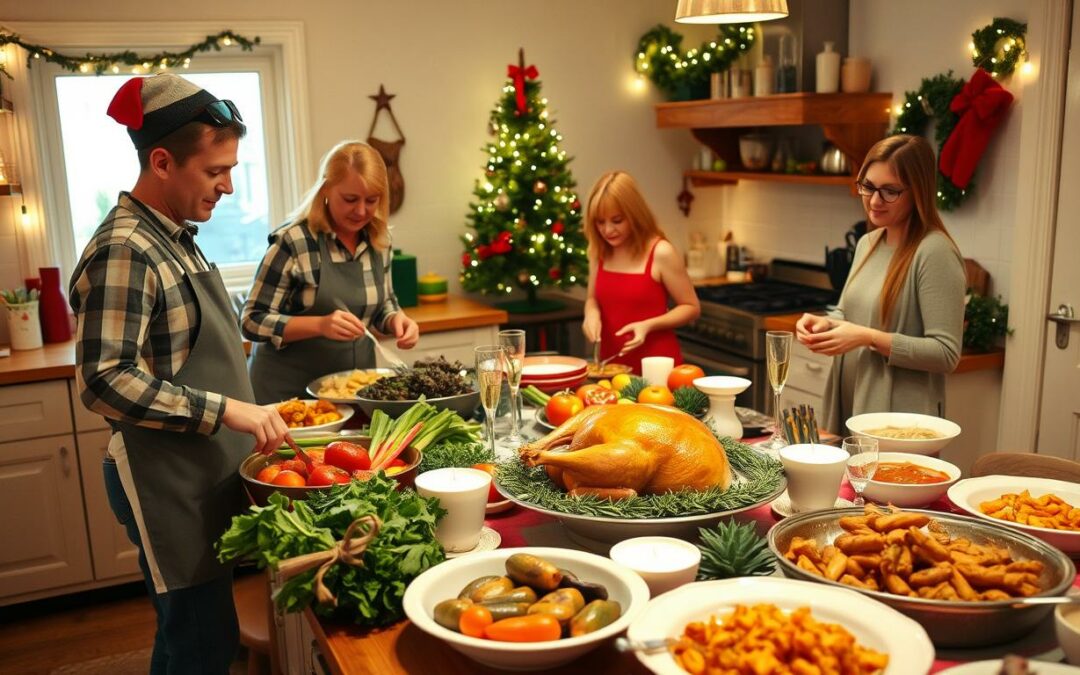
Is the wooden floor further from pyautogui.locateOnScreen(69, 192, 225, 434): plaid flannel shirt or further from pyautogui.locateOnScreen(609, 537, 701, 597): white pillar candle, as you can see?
pyautogui.locateOnScreen(609, 537, 701, 597): white pillar candle

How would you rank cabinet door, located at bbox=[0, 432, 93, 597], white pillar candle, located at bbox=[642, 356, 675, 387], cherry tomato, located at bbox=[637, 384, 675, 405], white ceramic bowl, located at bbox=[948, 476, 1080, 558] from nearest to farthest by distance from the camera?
white ceramic bowl, located at bbox=[948, 476, 1080, 558], cherry tomato, located at bbox=[637, 384, 675, 405], white pillar candle, located at bbox=[642, 356, 675, 387], cabinet door, located at bbox=[0, 432, 93, 597]

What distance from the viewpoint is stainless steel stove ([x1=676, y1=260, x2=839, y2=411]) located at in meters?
4.17

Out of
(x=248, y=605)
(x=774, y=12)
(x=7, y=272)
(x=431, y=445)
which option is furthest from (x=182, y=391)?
(x=7, y=272)

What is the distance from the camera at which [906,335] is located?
259cm

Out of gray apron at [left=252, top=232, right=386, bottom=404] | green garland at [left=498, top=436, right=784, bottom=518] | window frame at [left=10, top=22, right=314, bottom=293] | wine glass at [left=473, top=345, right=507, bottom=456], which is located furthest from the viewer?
window frame at [left=10, top=22, right=314, bottom=293]

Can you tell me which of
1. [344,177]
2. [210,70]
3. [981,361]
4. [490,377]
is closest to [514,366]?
[490,377]

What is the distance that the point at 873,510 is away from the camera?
1.51 m

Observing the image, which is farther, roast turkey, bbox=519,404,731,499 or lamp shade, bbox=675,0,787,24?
lamp shade, bbox=675,0,787,24

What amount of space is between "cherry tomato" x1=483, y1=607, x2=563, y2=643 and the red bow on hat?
3.79ft

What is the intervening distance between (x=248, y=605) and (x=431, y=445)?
1.03m

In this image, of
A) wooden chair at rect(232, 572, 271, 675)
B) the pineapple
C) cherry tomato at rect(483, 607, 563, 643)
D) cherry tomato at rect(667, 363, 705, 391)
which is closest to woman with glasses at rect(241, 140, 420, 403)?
wooden chair at rect(232, 572, 271, 675)

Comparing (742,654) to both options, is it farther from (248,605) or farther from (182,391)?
(248,605)

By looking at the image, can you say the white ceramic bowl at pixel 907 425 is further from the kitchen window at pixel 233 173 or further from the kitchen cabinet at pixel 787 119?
the kitchen window at pixel 233 173

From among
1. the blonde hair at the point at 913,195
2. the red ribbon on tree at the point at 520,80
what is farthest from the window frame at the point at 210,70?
the blonde hair at the point at 913,195
